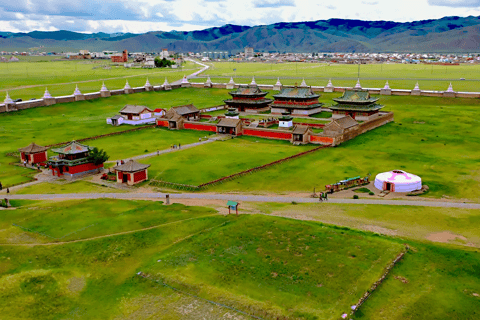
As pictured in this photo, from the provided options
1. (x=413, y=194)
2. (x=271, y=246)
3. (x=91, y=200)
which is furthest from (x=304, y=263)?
(x=91, y=200)

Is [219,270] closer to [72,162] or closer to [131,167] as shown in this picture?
[131,167]

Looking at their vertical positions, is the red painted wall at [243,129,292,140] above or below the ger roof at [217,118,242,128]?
below

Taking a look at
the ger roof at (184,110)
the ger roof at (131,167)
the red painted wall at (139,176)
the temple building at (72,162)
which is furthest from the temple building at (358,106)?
the temple building at (72,162)

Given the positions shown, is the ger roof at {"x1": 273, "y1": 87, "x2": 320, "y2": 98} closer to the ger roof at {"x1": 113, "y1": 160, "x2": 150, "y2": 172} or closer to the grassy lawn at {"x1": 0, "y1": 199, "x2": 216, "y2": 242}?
the ger roof at {"x1": 113, "y1": 160, "x2": 150, "y2": 172}

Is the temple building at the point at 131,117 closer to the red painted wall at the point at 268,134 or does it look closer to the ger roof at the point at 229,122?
the ger roof at the point at 229,122

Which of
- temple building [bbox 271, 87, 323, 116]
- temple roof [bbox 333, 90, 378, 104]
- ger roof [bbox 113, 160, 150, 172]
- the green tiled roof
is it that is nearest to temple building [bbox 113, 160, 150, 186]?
ger roof [bbox 113, 160, 150, 172]

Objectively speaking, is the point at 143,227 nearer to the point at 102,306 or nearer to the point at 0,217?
the point at 102,306
